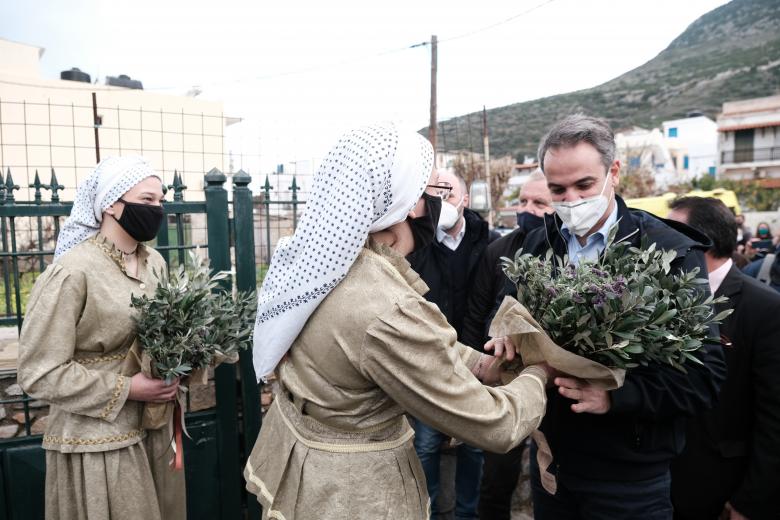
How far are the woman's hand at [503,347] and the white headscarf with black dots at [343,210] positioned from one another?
2.18 feet

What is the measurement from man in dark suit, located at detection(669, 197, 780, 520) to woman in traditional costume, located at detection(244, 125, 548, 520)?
1.27 metres

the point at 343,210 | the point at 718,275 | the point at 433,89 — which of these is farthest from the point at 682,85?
the point at 343,210

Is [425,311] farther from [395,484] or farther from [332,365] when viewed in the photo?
[395,484]

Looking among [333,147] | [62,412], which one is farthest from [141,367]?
[333,147]

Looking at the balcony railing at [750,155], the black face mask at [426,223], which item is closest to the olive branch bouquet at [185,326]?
the black face mask at [426,223]

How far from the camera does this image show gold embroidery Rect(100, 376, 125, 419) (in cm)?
260

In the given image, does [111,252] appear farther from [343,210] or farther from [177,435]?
[343,210]

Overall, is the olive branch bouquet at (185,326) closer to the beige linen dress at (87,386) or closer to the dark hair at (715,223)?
the beige linen dress at (87,386)

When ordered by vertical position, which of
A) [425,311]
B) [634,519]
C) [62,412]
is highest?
[425,311]

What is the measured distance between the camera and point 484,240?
430cm

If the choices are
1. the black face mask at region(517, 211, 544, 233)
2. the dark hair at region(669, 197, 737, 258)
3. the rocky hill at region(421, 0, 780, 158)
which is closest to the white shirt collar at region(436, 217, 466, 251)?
the black face mask at region(517, 211, 544, 233)

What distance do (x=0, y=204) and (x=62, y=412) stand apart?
139 centimetres

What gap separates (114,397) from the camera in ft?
8.58

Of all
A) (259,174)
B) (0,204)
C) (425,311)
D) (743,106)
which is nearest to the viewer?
(425,311)
